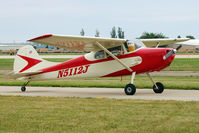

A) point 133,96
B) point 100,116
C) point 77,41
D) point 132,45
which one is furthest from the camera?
point 132,45

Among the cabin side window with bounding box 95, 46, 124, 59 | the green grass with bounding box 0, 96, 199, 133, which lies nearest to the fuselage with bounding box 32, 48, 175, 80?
the cabin side window with bounding box 95, 46, 124, 59

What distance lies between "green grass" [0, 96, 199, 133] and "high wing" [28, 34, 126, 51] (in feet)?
8.46

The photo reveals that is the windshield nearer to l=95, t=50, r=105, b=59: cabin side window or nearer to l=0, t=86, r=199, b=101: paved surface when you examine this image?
l=95, t=50, r=105, b=59: cabin side window

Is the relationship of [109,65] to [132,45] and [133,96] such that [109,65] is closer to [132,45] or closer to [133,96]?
[132,45]

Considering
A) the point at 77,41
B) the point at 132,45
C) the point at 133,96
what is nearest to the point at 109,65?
the point at 132,45

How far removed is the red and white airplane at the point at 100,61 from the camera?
48.3 ft

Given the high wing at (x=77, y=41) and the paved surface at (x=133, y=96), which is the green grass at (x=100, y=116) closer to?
the paved surface at (x=133, y=96)

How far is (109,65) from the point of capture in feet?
51.8

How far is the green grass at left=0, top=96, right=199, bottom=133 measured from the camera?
8109 mm

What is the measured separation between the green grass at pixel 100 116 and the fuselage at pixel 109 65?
270 cm

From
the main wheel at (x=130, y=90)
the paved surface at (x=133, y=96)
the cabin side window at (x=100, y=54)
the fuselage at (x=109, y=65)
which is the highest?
the cabin side window at (x=100, y=54)

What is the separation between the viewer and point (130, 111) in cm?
1032

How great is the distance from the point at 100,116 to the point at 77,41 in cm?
597

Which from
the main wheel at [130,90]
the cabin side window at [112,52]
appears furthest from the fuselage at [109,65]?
the main wheel at [130,90]
